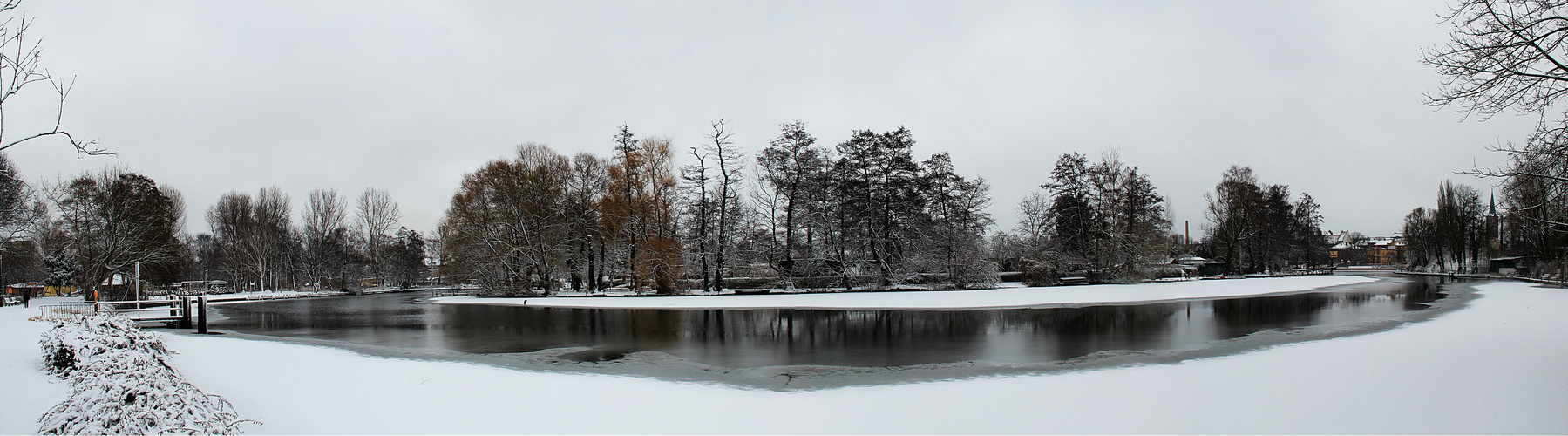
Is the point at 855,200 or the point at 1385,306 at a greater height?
the point at 855,200

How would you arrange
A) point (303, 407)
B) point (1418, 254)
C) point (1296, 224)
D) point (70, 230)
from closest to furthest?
1. point (303, 407)
2. point (70, 230)
3. point (1296, 224)
4. point (1418, 254)

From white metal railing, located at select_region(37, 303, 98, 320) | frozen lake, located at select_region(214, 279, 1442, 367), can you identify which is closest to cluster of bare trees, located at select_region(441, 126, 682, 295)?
frozen lake, located at select_region(214, 279, 1442, 367)

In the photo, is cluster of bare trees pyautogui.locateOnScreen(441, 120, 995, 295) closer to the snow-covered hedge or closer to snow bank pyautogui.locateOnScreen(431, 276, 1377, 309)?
snow bank pyautogui.locateOnScreen(431, 276, 1377, 309)

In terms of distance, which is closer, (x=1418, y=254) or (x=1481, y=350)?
(x=1481, y=350)

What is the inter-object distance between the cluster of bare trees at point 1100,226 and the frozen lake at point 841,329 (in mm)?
15161

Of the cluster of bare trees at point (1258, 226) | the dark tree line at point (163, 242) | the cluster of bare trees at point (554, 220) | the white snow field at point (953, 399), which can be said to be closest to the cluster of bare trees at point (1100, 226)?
Answer: the cluster of bare trees at point (1258, 226)

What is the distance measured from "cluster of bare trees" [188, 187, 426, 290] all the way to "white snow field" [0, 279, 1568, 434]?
2320 inches

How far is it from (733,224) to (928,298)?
14.3 m

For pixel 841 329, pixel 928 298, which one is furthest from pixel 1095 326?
pixel 928 298

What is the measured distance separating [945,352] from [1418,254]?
95226mm

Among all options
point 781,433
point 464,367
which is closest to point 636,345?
point 464,367

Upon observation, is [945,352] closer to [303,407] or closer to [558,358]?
[558,358]

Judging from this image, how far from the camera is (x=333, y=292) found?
59.6 metres

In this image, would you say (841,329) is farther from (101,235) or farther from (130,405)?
(101,235)
